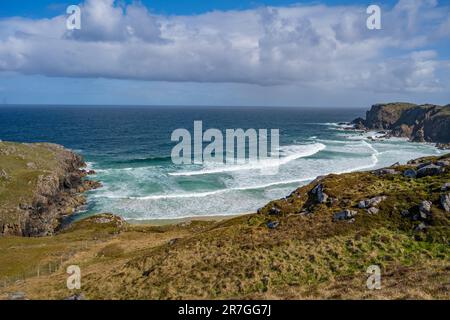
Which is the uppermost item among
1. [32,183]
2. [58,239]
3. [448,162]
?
[448,162]

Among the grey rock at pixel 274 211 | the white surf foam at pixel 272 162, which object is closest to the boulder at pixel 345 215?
the grey rock at pixel 274 211

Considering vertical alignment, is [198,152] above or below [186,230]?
above

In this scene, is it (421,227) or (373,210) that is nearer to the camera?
(421,227)

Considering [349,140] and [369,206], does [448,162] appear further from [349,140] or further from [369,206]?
[349,140]

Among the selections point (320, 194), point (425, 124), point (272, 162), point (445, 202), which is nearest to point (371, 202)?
point (445, 202)

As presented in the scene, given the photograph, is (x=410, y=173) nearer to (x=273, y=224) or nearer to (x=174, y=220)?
(x=273, y=224)

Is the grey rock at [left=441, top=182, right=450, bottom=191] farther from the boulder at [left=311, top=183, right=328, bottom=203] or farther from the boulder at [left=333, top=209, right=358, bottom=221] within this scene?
the boulder at [left=311, top=183, right=328, bottom=203]
